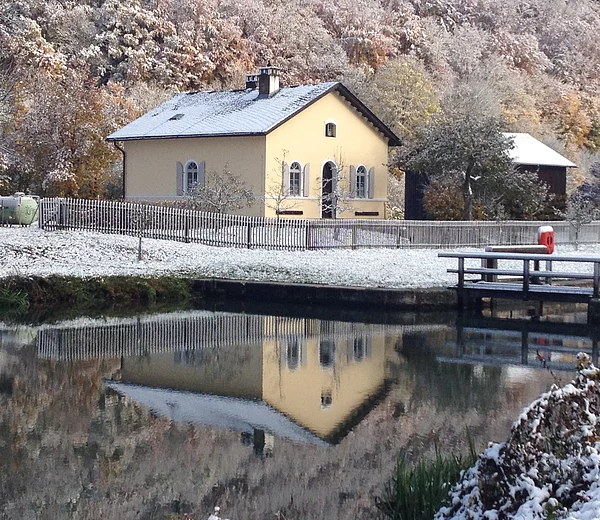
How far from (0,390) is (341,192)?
1064 inches

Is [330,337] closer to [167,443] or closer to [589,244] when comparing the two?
[167,443]

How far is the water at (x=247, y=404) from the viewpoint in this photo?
8.30m

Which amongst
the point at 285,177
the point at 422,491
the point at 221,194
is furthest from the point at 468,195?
the point at 422,491

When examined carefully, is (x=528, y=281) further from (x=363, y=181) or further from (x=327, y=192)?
(x=363, y=181)

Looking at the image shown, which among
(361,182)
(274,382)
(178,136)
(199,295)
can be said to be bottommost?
(274,382)

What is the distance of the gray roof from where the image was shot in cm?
3728

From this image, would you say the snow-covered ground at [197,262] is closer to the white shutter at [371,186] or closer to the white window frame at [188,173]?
the white window frame at [188,173]

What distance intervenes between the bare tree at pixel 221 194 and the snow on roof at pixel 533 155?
33.7 feet

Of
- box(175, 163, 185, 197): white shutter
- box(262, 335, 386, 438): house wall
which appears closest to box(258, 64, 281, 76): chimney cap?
box(175, 163, 185, 197): white shutter

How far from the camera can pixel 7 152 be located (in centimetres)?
4256

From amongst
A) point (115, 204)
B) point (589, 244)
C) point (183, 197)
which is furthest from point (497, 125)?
point (115, 204)

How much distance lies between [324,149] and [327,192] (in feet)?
5.36

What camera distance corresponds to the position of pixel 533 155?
136 feet

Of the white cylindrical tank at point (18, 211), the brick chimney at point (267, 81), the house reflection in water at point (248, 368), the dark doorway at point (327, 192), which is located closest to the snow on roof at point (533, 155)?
the dark doorway at point (327, 192)
